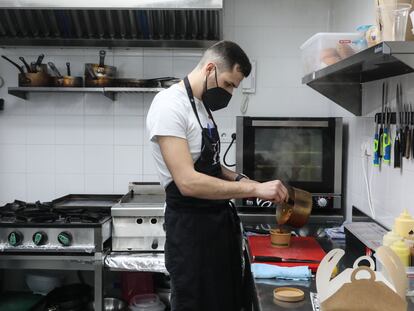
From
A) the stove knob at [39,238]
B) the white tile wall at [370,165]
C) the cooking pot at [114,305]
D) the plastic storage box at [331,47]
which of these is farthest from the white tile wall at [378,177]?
the stove knob at [39,238]

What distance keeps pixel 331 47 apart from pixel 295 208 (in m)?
0.67

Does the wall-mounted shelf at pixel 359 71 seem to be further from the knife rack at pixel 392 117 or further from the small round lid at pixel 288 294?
the small round lid at pixel 288 294

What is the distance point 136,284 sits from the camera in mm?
2916

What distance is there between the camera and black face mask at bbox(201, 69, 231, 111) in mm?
1880

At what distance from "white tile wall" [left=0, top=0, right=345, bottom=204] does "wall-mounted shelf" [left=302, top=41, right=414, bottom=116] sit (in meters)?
0.72

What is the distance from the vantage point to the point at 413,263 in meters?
1.43

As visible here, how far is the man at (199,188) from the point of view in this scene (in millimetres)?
1719

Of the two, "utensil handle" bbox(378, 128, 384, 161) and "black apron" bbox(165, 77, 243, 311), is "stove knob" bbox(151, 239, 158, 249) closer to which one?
"black apron" bbox(165, 77, 243, 311)

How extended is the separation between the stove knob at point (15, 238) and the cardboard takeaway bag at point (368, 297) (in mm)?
1864

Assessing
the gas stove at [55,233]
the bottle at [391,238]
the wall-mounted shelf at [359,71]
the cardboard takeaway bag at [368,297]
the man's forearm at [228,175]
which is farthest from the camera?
the gas stove at [55,233]

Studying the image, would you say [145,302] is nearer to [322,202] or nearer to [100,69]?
[322,202]

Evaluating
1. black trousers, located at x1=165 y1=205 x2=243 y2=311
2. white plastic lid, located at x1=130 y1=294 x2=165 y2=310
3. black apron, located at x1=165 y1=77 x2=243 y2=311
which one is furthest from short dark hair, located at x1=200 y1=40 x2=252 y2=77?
white plastic lid, located at x1=130 y1=294 x2=165 y2=310

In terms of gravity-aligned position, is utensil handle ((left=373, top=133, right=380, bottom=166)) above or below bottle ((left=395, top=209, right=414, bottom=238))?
above

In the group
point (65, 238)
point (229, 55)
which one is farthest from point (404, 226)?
point (65, 238)
